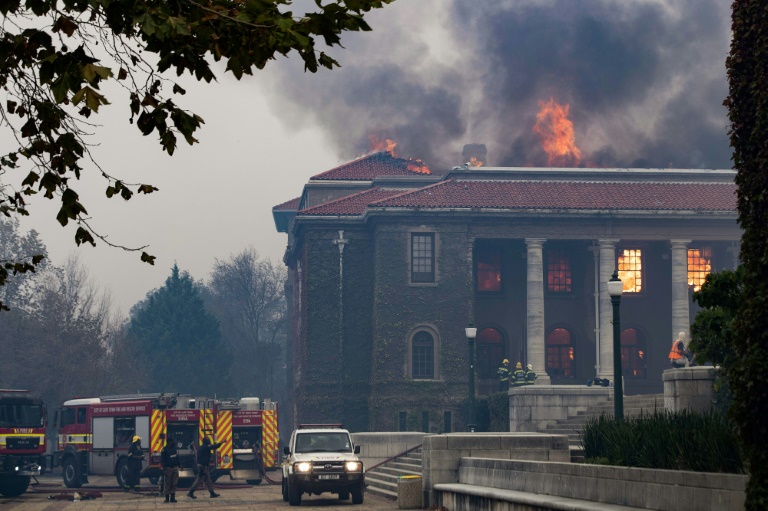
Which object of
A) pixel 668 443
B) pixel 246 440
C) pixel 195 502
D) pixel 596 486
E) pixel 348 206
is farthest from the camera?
pixel 348 206

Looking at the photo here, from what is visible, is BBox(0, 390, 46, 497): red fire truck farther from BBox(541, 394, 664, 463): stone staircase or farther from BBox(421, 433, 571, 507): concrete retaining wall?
BBox(541, 394, 664, 463): stone staircase

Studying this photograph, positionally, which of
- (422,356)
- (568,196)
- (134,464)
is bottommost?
(134,464)

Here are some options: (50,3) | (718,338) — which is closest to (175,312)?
(718,338)

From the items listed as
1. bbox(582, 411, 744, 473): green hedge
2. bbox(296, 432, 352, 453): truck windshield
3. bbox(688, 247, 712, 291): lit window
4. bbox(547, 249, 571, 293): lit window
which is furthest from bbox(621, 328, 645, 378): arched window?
bbox(582, 411, 744, 473): green hedge

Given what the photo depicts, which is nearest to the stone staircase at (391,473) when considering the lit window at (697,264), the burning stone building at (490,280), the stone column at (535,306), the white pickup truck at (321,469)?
the white pickup truck at (321,469)

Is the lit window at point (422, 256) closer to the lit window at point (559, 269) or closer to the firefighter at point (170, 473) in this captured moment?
the lit window at point (559, 269)

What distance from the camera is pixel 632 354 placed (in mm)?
65562

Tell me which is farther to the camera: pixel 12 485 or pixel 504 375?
pixel 504 375

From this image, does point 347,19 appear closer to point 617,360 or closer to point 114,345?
point 617,360

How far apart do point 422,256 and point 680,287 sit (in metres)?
13.6

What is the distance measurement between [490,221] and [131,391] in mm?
30979

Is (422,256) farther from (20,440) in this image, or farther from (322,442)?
(322,442)

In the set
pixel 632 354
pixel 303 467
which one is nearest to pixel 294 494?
pixel 303 467

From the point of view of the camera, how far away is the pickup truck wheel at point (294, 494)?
98.1 feet
